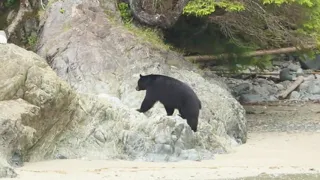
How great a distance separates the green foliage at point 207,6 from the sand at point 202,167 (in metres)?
3.78

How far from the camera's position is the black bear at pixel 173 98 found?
12695 mm

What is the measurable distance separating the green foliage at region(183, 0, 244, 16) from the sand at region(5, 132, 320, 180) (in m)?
3.78

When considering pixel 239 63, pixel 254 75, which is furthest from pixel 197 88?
pixel 254 75

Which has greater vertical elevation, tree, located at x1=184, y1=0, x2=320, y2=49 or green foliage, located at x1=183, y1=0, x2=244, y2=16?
green foliage, located at x1=183, y1=0, x2=244, y2=16

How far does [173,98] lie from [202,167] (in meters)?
2.18

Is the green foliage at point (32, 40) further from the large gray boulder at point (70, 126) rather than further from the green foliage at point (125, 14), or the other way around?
the large gray boulder at point (70, 126)

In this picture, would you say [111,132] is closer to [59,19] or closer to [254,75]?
[59,19]

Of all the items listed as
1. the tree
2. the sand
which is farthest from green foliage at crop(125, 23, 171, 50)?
the sand

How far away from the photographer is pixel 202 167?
10945 millimetres

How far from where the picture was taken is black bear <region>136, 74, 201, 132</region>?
41.7 feet

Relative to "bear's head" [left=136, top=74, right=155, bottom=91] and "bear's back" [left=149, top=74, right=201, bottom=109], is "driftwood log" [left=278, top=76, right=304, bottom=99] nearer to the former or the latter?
"bear's head" [left=136, top=74, right=155, bottom=91]

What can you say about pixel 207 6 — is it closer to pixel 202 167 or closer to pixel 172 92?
pixel 172 92

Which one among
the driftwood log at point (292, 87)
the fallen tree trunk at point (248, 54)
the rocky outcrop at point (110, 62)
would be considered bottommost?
the driftwood log at point (292, 87)

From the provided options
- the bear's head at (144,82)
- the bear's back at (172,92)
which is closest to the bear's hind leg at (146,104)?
the bear's back at (172,92)
